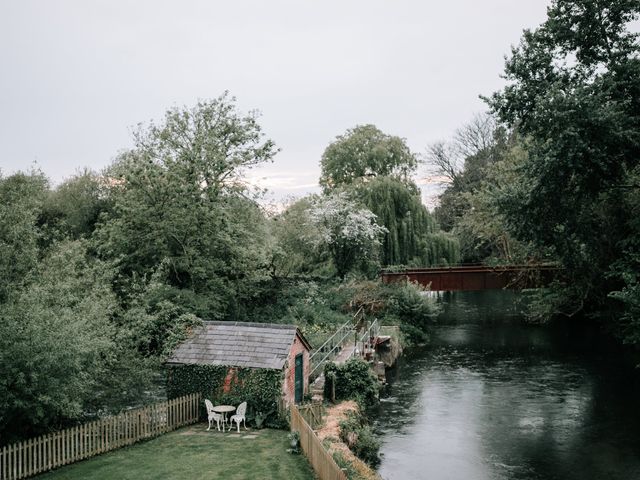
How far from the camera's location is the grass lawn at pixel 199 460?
1559 cm

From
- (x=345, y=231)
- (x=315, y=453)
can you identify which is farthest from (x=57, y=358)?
(x=345, y=231)

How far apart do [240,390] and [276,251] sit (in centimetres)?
1357

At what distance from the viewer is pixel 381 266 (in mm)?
48125

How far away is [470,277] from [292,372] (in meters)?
25.5

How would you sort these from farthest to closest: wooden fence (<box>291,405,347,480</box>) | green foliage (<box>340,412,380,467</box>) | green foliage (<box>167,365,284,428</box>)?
1. green foliage (<box>167,365,284,428</box>)
2. green foliage (<box>340,412,380,467</box>)
3. wooden fence (<box>291,405,347,480</box>)

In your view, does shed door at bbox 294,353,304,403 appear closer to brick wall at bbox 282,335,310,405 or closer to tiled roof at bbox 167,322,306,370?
brick wall at bbox 282,335,310,405

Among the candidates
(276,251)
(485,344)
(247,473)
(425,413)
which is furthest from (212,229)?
(485,344)

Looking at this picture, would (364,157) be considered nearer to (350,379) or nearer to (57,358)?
(350,379)

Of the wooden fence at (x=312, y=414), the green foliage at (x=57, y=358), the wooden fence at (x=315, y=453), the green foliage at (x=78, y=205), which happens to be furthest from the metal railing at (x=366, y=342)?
the green foliage at (x=78, y=205)

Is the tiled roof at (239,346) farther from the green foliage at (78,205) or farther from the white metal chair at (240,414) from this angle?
the green foliage at (78,205)

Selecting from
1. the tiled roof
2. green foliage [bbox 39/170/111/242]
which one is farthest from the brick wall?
green foliage [bbox 39/170/111/242]

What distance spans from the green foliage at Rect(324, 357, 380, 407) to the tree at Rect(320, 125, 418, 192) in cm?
3308

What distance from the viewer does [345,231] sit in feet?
148

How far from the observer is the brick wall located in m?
20.8
